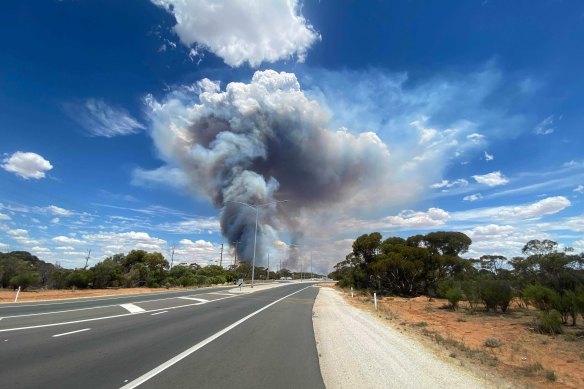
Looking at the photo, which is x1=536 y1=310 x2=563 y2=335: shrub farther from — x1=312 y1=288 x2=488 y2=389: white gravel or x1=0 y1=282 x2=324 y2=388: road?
x1=0 y1=282 x2=324 y2=388: road

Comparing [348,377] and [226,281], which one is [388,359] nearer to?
[348,377]

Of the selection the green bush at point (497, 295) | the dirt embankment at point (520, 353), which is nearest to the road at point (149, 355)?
the dirt embankment at point (520, 353)

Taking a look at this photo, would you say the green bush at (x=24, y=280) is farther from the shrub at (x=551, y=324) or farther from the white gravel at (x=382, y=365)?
the shrub at (x=551, y=324)

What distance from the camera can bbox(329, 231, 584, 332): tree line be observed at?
2538 cm

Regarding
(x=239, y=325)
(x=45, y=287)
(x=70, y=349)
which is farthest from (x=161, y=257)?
(x=70, y=349)

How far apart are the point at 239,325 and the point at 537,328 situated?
13.7 metres

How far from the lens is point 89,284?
4534cm

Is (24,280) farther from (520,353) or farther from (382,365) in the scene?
(520,353)

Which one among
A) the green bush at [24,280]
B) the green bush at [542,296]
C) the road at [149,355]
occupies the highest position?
the green bush at [24,280]

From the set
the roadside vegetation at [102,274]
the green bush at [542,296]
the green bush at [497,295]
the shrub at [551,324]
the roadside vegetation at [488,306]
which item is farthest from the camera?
the roadside vegetation at [102,274]

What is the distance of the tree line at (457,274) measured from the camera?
83.3ft

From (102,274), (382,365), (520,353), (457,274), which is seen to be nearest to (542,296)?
(520,353)

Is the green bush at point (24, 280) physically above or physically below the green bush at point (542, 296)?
above

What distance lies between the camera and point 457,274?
52.4m
